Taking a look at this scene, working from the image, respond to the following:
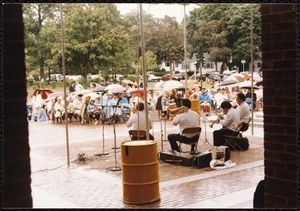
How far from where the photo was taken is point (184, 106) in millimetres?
10797

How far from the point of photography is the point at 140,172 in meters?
7.10

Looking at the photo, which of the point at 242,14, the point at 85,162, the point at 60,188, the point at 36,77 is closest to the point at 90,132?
the point at 85,162

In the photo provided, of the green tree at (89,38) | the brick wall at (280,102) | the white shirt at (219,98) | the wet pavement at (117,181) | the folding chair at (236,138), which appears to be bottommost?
the wet pavement at (117,181)

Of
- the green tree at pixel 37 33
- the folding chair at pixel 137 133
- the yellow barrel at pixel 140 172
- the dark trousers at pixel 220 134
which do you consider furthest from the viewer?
the green tree at pixel 37 33

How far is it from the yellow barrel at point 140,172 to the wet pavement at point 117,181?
0.57 ft

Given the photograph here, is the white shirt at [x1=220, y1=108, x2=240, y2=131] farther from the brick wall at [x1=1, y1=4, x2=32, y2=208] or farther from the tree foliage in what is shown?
the tree foliage

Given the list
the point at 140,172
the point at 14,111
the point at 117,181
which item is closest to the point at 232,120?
the point at 117,181

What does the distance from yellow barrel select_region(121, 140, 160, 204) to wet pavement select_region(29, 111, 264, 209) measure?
0.17 metres

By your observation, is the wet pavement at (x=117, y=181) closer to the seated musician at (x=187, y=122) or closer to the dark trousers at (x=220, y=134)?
the dark trousers at (x=220, y=134)

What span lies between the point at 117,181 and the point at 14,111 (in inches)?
273

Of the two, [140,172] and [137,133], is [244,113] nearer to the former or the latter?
[137,133]

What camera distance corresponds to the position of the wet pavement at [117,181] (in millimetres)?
7378

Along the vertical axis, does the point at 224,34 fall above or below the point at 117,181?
above

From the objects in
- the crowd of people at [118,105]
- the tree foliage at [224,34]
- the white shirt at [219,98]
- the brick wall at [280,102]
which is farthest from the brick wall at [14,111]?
the tree foliage at [224,34]
